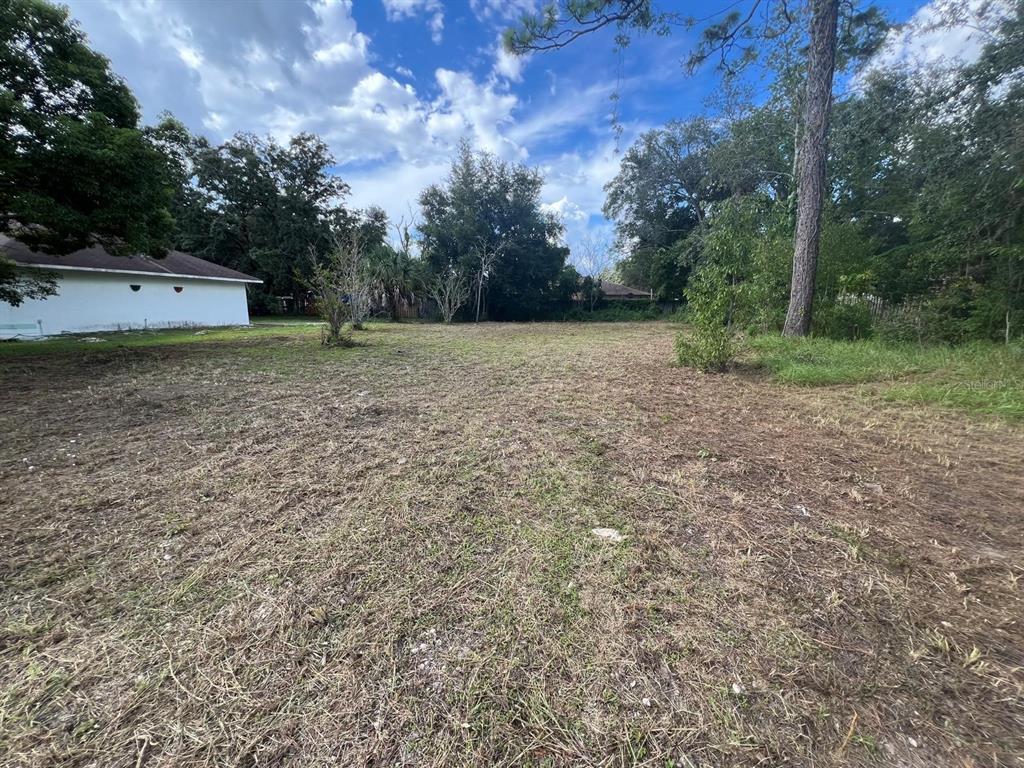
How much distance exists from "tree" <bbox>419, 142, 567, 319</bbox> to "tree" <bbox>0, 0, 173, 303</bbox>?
13.2 meters

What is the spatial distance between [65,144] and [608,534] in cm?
836

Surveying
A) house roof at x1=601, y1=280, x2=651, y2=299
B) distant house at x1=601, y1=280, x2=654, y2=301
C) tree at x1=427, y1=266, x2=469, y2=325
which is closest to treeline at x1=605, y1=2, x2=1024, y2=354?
tree at x1=427, y1=266, x2=469, y2=325

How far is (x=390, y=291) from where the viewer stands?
19.4 metres

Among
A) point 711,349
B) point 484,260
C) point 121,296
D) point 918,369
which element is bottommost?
point 918,369

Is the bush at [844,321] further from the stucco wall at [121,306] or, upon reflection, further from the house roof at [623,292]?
the house roof at [623,292]

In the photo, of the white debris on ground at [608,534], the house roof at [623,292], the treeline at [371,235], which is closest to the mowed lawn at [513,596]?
the white debris on ground at [608,534]

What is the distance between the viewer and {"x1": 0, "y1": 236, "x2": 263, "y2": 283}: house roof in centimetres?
998

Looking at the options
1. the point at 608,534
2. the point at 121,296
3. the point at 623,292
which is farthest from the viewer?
the point at 623,292

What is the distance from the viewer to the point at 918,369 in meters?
4.58

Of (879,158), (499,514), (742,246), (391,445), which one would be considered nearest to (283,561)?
(499,514)

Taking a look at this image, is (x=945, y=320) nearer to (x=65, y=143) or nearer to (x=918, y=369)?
(x=918, y=369)

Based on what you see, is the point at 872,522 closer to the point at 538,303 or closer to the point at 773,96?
the point at 773,96

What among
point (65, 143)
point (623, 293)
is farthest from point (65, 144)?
point (623, 293)

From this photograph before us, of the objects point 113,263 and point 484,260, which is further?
point 484,260
